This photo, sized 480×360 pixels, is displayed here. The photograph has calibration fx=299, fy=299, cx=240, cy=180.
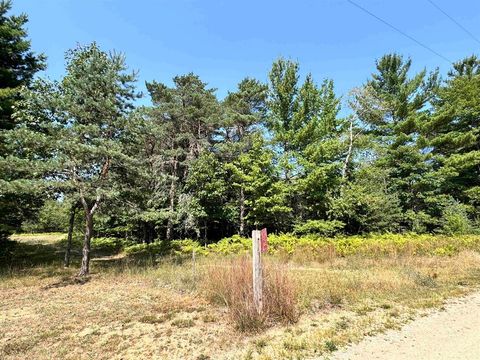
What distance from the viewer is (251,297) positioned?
5.30m

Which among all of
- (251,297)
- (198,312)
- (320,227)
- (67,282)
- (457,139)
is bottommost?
(67,282)

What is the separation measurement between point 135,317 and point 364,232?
58.1 ft

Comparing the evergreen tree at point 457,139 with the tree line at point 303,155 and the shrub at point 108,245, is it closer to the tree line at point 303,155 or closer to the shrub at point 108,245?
the tree line at point 303,155

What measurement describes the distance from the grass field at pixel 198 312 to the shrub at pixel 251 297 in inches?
3.2

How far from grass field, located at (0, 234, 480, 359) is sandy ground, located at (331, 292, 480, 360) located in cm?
24

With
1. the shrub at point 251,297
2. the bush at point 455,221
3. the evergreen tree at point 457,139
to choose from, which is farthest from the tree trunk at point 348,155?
the shrub at point 251,297

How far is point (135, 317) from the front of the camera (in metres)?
5.92

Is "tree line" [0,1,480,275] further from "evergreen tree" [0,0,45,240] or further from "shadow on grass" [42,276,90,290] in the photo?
"shadow on grass" [42,276,90,290]

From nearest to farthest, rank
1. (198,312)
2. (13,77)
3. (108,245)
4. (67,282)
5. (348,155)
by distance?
(198,312) → (67,282) → (13,77) → (348,155) → (108,245)

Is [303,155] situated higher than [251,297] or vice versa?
[303,155]

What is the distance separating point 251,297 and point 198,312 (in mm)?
1412

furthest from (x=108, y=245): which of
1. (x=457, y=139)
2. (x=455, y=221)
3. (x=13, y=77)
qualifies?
(x=457, y=139)

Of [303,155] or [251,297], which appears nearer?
[251,297]

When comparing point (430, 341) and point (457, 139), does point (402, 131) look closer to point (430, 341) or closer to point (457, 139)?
point (457, 139)
